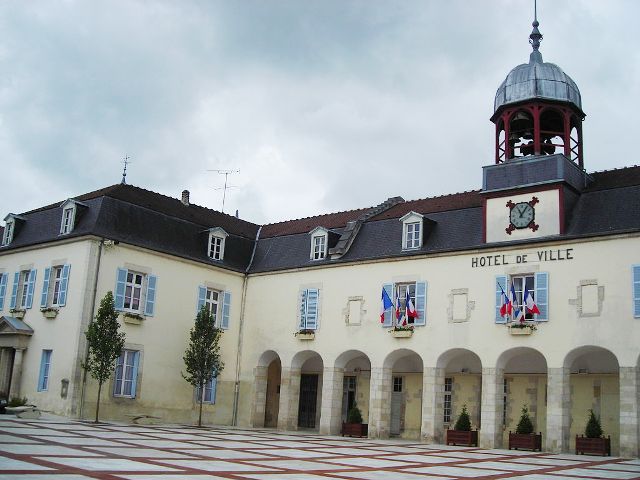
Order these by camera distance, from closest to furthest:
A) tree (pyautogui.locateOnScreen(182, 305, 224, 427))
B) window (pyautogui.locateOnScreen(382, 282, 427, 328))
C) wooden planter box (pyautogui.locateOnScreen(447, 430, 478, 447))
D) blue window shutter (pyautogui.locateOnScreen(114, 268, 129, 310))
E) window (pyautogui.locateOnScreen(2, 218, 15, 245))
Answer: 1. wooden planter box (pyautogui.locateOnScreen(447, 430, 478, 447))
2. window (pyautogui.locateOnScreen(382, 282, 427, 328))
3. blue window shutter (pyautogui.locateOnScreen(114, 268, 129, 310))
4. tree (pyautogui.locateOnScreen(182, 305, 224, 427))
5. window (pyautogui.locateOnScreen(2, 218, 15, 245))

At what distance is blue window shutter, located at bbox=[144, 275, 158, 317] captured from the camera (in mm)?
26398

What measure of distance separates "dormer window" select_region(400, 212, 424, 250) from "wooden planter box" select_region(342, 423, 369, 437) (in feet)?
20.8

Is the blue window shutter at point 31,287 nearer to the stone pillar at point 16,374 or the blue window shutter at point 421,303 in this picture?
the stone pillar at point 16,374

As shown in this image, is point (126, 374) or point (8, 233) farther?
point (8, 233)

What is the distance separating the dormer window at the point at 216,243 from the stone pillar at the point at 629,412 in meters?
15.8

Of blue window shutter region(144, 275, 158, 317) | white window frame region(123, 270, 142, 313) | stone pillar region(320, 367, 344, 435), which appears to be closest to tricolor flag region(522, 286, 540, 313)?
stone pillar region(320, 367, 344, 435)

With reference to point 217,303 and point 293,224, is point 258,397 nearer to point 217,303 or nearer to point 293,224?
point 217,303

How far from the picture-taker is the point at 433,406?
2389cm

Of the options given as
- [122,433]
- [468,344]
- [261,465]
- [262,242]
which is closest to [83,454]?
[261,465]

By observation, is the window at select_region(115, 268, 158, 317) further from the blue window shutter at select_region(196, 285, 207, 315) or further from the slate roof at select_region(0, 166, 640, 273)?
the blue window shutter at select_region(196, 285, 207, 315)

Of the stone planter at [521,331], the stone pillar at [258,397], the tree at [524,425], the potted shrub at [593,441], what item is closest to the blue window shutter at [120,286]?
the stone pillar at [258,397]

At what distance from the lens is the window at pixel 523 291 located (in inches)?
873

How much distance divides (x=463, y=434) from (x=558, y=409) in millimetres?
3234

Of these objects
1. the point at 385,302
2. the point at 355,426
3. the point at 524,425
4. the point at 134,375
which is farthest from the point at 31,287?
the point at 524,425
